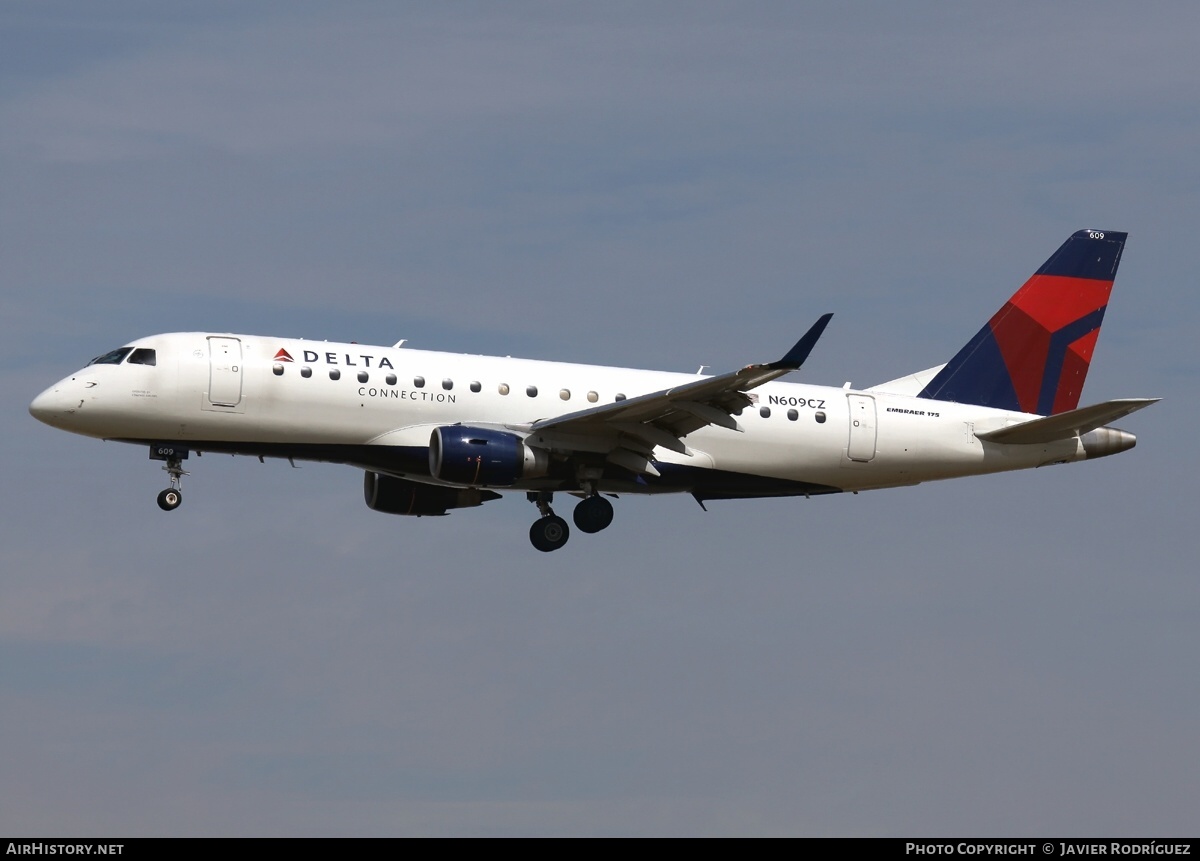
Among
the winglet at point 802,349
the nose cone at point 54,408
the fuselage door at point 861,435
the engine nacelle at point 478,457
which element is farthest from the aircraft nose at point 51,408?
the fuselage door at point 861,435

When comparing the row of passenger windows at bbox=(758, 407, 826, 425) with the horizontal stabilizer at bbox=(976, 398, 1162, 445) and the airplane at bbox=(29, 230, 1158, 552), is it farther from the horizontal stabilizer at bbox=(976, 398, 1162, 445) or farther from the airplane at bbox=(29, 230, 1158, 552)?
the horizontal stabilizer at bbox=(976, 398, 1162, 445)

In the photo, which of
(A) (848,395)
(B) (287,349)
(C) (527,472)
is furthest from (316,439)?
(A) (848,395)

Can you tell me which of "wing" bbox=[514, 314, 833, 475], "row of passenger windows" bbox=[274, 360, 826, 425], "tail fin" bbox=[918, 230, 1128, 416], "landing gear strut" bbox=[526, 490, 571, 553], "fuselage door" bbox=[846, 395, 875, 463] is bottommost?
"landing gear strut" bbox=[526, 490, 571, 553]

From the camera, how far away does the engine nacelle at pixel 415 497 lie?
46781 mm

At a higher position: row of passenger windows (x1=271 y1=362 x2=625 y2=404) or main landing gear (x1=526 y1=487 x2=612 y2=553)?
row of passenger windows (x1=271 y1=362 x2=625 y2=404)

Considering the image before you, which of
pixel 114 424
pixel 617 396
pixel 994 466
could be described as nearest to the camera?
pixel 114 424

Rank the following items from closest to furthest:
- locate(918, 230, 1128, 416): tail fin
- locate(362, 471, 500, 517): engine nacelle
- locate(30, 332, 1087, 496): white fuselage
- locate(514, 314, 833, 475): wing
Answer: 1. locate(514, 314, 833, 475): wing
2. locate(30, 332, 1087, 496): white fuselage
3. locate(362, 471, 500, 517): engine nacelle
4. locate(918, 230, 1128, 416): tail fin

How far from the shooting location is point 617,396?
145ft

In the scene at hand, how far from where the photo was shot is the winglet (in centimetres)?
3744

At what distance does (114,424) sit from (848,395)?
1827 cm

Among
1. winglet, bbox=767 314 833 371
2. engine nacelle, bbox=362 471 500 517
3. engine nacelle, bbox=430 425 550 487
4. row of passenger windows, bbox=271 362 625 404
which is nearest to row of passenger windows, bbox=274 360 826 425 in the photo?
row of passenger windows, bbox=271 362 625 404

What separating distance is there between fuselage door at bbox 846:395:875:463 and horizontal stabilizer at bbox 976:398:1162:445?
308cm
